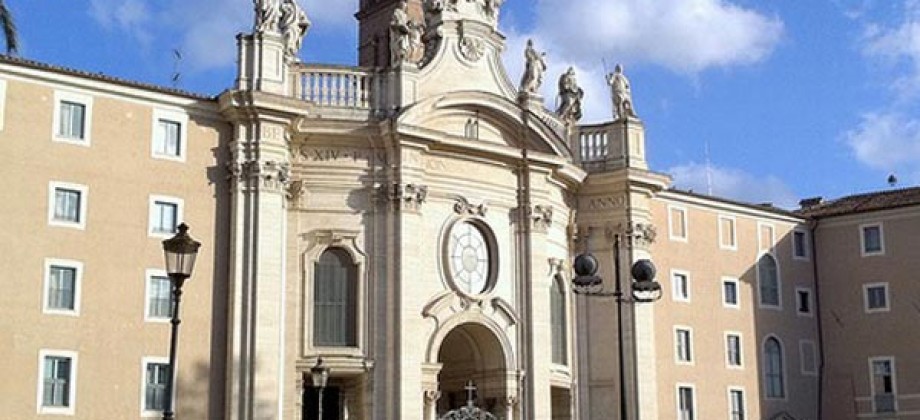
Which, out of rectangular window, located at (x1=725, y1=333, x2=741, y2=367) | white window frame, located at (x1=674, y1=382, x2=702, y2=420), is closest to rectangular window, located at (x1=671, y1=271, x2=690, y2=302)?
rectangular window, located at (x1=725, y1=333, x2=741, y2=367)

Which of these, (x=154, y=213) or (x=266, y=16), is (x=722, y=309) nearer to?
(x=266, y=16)

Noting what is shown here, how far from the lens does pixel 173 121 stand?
125ft

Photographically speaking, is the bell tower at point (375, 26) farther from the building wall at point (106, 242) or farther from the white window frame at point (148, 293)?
the white window frame at point (148, 293)

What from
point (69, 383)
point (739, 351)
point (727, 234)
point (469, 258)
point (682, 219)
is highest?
point (682, 219)

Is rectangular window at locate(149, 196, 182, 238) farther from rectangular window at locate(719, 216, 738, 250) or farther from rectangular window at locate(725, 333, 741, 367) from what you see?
rectangular window at locate(725, 333, 741, 367)

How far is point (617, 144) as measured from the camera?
4791cm

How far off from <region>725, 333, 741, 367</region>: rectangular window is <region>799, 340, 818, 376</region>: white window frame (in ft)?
12.0

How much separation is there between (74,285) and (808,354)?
3034cm

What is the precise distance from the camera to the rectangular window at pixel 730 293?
52.2m

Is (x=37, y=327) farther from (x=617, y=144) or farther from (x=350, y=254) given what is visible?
(x=617, y=144)

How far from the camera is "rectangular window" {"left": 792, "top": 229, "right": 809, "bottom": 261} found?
55438mm

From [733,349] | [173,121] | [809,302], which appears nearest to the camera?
[173,121]

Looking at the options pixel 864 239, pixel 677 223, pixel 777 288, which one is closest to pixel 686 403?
pixel 677 223

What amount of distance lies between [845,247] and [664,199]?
30.8 feet
